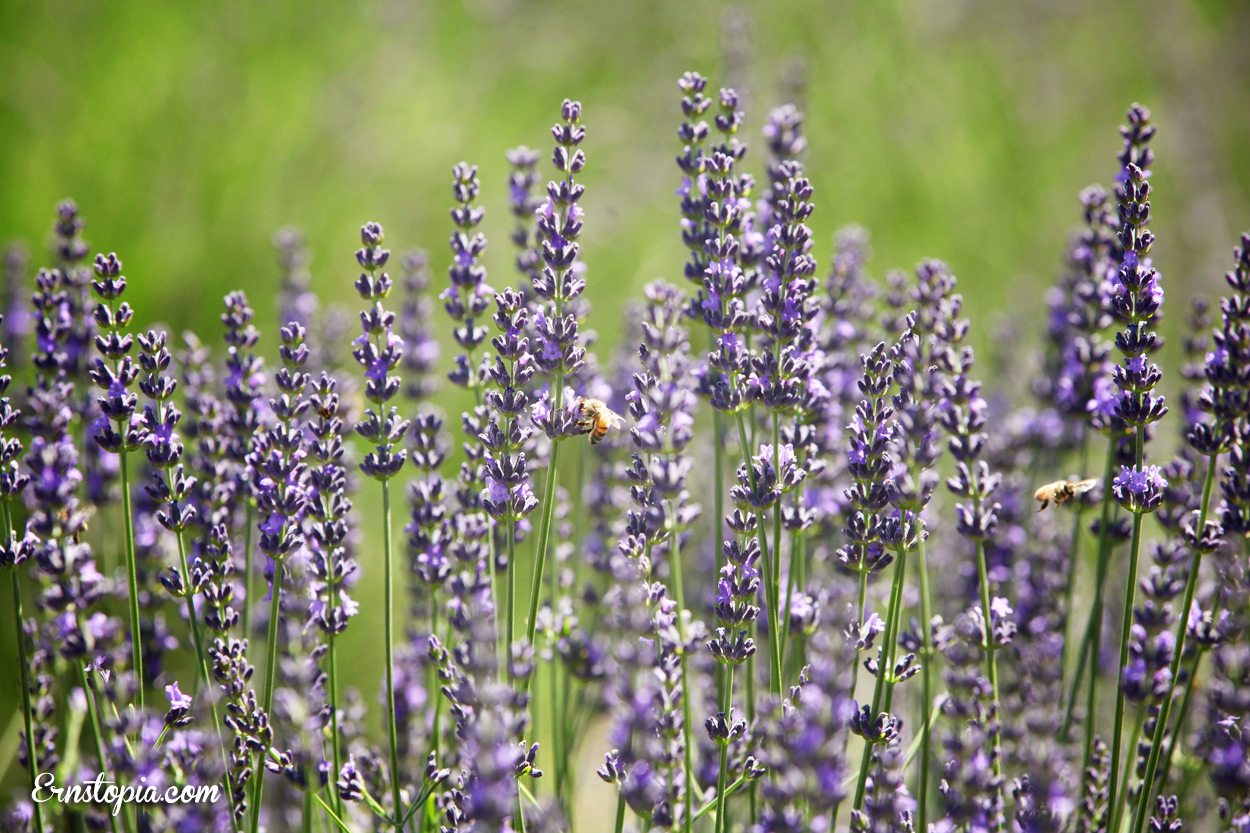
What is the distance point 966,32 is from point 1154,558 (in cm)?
604

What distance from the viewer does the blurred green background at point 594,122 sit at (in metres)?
3.25

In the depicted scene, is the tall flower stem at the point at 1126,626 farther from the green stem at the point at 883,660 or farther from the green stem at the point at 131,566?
the green stem at the point at 131,566

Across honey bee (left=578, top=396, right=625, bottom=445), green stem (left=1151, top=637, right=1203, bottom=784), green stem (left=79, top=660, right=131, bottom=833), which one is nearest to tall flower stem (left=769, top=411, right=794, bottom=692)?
honey bee (left=578, top=396, right=625, bottom=445)

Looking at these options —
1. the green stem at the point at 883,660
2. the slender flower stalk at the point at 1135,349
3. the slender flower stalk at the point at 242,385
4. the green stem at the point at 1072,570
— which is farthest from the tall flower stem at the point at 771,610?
the slender flower stalk at the point at 242,385

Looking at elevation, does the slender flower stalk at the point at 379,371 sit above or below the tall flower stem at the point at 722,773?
above

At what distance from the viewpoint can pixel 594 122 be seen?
465 centimetres

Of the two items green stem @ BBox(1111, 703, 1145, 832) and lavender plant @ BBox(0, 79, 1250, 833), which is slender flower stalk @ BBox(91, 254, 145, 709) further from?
green stem @ BBox(1111, 703, 1145, 832)

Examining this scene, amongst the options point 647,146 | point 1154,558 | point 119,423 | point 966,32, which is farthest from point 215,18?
point 966,32

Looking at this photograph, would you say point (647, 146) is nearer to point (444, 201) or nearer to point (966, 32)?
point (444, 201)

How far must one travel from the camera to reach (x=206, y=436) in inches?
61.1

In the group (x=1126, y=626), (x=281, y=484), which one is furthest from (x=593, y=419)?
(x=1126, y=626)

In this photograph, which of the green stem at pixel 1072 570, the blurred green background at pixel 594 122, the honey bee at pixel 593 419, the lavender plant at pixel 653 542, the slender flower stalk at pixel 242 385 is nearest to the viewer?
the lavender plant at pixel 653 542

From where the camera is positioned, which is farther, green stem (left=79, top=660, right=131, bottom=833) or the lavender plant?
green stem (left=79, top=660, right=131, bottom=833)

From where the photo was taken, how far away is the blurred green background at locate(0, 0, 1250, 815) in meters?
3.25
